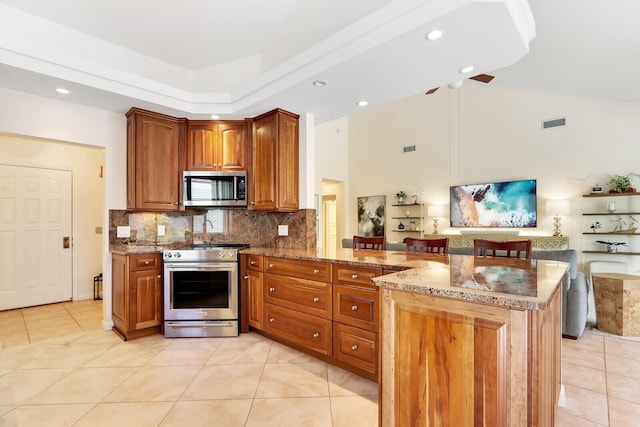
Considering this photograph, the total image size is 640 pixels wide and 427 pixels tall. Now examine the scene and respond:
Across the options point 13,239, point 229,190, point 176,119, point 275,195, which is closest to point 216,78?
point 176,119

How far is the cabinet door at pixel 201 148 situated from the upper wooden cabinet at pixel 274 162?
496 millimetres

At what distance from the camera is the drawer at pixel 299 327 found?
2.56 m

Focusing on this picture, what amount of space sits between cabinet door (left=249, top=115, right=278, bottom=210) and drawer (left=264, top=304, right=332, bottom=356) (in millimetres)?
1132

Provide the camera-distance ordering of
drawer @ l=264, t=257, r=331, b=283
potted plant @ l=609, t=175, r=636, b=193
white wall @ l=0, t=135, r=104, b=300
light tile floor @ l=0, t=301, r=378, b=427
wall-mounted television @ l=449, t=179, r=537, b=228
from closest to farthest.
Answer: light tile floor @ l=0, t=301, r=378, b=427 < drawer @ l=264, t=257, r=331, b=283 < white wall @ l=0, t=135, r=104, b=300 < potted plant @ l=609, t=175, r=636, b=193 < wall-mounted television @ l=449, t=179, r=537, b=228

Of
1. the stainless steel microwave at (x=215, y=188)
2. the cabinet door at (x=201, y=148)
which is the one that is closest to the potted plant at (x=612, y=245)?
the stainless steel microwave at (x=215, y=188)

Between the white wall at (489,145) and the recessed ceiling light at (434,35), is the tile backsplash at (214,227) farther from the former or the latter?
the white wall at (489,145)

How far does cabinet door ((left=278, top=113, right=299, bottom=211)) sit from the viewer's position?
341cm

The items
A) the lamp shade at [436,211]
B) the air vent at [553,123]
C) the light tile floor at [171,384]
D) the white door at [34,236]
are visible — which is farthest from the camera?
the lamp shade at [436,211]

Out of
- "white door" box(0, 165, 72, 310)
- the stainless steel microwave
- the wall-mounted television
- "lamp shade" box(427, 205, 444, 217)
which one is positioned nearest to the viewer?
the stainless steel microwave

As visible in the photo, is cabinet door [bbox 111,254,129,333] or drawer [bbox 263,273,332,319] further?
cabinet door [bbox 111,254,129,333]

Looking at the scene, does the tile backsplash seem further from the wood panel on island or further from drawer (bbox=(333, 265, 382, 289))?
drawer (bbox=(333, 265, 382, 289))

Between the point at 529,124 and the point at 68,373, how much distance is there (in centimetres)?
767

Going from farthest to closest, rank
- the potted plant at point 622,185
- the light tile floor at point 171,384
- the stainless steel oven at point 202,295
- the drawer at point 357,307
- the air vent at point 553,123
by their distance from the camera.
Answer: the air vent at point 553,123 < the potted plant at point 622,185 < the stainless steel oven at point 202,295 < the drawer at point 357,307 < the light tile floor at point 171,384

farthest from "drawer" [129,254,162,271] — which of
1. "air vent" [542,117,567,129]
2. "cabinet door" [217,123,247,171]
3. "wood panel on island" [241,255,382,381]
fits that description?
"air vent" [542,117,567,129]
